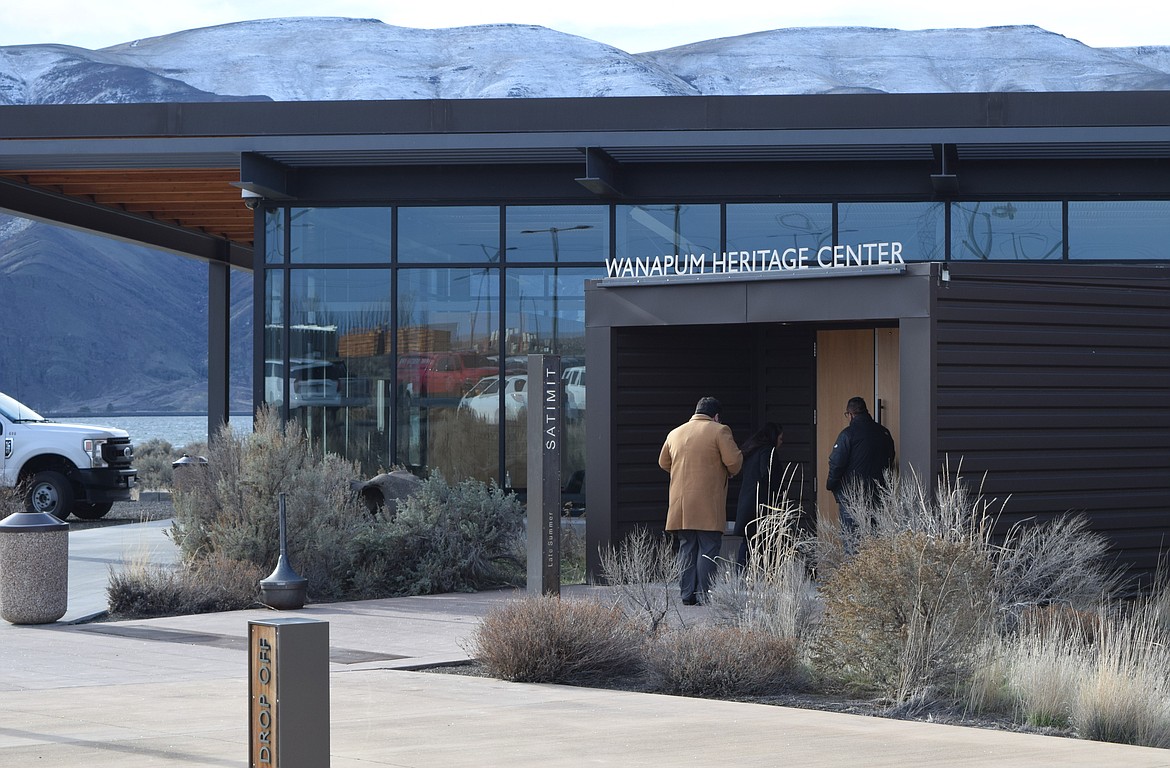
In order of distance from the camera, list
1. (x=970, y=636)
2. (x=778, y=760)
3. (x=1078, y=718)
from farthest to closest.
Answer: (x=970, y=636)
(x=1078, y=718)
(x=778, y=760)

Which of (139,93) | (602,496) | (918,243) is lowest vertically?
(602,496)

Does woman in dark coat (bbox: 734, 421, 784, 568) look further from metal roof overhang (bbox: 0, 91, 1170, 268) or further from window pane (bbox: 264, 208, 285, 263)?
window pane (bbox: 264, 208, 285, 263)

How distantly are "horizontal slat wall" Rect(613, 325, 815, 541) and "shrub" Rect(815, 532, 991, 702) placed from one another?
5651 mm

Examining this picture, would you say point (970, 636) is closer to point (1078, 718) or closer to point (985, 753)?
point (1078, 718)

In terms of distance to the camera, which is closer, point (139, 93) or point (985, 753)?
point (985, 753)

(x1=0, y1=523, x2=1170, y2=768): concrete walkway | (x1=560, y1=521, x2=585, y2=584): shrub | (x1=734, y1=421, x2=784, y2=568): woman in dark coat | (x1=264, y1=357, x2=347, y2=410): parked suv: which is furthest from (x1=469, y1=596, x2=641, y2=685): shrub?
(x1=264, y1=357, x2=347, y2=410): parked suv

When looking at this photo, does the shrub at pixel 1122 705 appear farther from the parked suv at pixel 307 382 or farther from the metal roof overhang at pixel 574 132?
the parked suv at pixel 307 382

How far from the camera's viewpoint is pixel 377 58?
181 meters

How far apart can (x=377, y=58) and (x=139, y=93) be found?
28.5 metres

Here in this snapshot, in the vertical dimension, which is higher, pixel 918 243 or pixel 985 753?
pixel 918 243

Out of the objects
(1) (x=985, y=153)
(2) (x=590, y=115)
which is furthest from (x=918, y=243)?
(2) (x=590, y=115)

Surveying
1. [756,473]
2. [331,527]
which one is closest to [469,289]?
[331,527]

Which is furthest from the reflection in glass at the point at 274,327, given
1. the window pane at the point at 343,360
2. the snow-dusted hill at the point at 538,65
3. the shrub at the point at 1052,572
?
the snow-dusted hill at the point at 538,65

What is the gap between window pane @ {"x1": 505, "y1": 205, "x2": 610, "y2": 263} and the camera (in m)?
18.7
